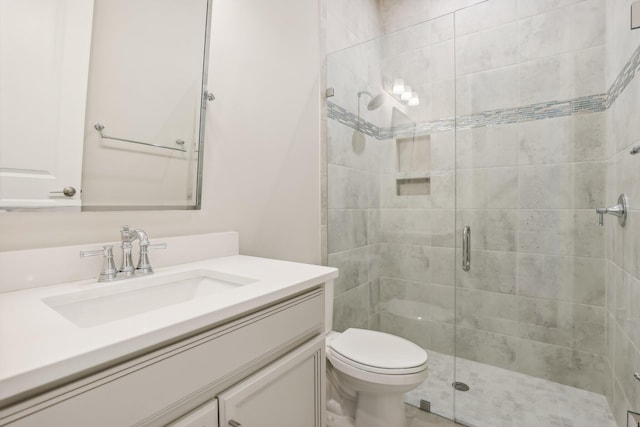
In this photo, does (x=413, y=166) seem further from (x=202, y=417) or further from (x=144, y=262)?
(x=202, y=417)

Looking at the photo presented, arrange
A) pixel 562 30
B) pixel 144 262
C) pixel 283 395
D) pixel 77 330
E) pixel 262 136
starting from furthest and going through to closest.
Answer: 1. pixel 562 30
2. pixel 262 136
3. pixel 144 262
4. pixel 283 395
5. pixel 77 330

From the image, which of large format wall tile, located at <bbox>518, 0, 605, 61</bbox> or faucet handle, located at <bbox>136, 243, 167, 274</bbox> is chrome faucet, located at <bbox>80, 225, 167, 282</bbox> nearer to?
faucet handle, located at <bbox>136, 243, 167, 274</bbox>

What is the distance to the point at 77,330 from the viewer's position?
555 millimetres

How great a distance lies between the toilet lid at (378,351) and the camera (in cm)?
123

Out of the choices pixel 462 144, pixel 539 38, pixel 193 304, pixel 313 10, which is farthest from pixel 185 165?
pixel 539 38

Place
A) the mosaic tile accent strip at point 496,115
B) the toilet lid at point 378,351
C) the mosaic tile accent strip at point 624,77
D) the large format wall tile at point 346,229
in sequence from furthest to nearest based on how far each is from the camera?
the large format wall tile at point 346,229
the mosaic tile accent strip at point 496,115
the toilet lid at point 378,351
the mosaic tile accent strip at point 624,77

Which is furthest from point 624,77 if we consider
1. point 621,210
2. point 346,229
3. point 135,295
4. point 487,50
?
point 135,295

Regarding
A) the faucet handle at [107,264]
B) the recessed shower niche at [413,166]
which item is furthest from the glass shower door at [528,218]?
the faucet handle at [107,264]

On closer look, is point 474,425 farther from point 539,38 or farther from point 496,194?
point 539,38

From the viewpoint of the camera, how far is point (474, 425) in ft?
4.79

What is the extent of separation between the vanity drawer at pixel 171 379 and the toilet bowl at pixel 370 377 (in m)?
0.50

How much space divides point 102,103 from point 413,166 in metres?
1.62

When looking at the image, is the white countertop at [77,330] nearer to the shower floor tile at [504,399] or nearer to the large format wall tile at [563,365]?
the shower floor tile at [504,399]

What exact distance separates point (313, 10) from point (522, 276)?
6.34 feet
